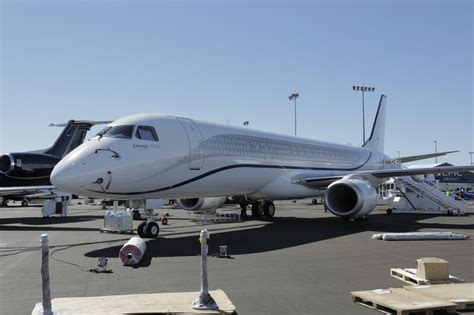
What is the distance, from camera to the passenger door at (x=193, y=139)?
13.7 meters

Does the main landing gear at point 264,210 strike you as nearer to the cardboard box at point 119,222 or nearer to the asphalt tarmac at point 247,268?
the asphalt tarmac at point 247,268

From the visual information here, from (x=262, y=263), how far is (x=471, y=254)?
4.72 metres

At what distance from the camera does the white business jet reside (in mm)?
11352

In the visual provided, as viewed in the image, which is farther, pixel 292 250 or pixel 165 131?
pixel 165 131

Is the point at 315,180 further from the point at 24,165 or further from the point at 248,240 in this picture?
the point at 24,165

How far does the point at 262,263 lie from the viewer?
8.99m

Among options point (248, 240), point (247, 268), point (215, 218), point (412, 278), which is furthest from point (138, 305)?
point (215, 218)

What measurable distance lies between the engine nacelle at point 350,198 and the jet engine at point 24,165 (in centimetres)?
1743

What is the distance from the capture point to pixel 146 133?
1261 centimetres

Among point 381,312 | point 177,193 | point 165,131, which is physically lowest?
point 381,312

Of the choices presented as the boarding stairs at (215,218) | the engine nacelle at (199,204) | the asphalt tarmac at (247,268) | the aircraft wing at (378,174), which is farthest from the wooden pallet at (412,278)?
the boarding stairs at (215,218)

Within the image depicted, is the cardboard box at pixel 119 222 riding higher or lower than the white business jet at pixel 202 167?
lower

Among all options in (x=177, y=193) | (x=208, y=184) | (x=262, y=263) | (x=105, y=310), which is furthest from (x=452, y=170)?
(x=105, y=310)

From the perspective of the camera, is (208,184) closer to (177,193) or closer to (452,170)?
(177,193)
